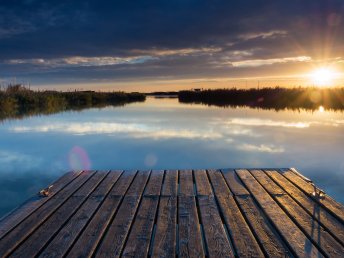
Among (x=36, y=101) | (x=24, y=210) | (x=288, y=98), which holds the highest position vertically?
(x=288, y=98)

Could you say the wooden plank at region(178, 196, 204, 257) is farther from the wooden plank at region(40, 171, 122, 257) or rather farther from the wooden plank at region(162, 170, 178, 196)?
the wooden plank at region(40, 171, 122, 257)

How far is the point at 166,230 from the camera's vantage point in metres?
3.38

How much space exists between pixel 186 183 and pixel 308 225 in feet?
7.00

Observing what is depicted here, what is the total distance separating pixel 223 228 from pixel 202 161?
6.02m

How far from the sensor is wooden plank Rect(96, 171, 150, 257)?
295cm

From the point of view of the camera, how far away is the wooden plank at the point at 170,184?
4715mm

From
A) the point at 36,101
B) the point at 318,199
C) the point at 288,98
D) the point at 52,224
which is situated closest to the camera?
the point at 52,224

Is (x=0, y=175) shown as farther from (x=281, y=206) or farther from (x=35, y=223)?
(x=281, y=206)

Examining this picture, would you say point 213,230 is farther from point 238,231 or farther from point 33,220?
point 33,220

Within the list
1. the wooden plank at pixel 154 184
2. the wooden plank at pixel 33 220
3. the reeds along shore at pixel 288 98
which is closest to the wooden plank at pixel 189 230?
the wooden plank at pixel 154 184

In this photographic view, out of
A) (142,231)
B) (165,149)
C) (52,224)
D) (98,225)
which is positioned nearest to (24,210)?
(52,224)

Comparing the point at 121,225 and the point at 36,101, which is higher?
the point at 36,101

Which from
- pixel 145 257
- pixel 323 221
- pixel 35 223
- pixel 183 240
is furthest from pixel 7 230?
pixel 323 221

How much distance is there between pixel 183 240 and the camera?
124 inches
